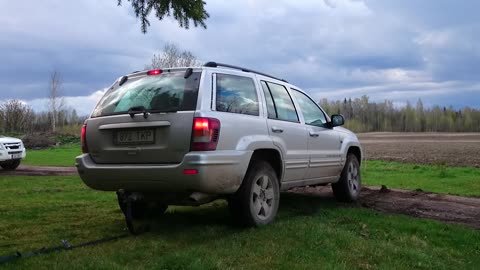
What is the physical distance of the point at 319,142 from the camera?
7383mm

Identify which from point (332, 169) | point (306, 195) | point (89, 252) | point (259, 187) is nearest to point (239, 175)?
point (259, 187)

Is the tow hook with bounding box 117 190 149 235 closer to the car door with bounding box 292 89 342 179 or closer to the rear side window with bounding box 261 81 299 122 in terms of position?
the rear side window with bounding box 261 81 299 122

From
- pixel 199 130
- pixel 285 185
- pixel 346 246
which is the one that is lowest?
pixel 346 246

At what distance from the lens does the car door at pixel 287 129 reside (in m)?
6.30

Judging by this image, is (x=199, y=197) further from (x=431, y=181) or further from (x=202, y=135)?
(x=431, y=181)

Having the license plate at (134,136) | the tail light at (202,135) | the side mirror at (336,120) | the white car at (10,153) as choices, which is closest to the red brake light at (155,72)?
the license plate at (134,136)

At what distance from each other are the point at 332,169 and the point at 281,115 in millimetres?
1708

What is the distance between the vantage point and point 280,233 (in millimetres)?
5539

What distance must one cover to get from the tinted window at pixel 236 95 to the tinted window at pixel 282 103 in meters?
0.48

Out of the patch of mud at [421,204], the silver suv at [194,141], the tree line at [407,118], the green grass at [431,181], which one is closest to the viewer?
the silver suv at [194,141]

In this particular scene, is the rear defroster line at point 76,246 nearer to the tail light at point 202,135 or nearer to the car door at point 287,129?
the tail light at point 202,135

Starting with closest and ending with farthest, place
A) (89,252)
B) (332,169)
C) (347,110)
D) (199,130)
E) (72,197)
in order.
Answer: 1. (89,252)
2. (199,130)
3. (332,169)
4. (72,197)
5. (347,110)

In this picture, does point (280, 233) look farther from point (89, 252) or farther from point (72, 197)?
point (72, 197)

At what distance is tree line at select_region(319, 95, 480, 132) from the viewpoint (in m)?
133
